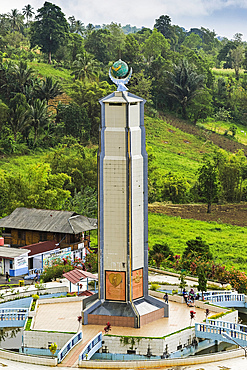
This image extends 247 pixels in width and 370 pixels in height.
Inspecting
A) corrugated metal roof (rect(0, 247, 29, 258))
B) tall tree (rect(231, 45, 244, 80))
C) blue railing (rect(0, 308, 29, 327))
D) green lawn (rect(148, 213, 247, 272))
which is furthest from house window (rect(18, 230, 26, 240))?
tall tree (rect(231, 45, 244, 80))

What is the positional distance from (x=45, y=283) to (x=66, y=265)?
7.87 feet

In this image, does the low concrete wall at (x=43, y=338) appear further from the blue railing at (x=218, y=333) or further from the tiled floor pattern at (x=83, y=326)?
the blue railing at (x=218, y=333)

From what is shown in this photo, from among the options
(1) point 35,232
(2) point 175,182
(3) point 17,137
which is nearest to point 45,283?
(1) point 35,232

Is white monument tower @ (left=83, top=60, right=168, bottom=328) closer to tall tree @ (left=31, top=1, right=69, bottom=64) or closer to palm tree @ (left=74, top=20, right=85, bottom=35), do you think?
tall tree @ (left=31, top=1, right=69, bottom=64)

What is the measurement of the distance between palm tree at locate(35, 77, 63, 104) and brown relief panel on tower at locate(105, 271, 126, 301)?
51.2 m

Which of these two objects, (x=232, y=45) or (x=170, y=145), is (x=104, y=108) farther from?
(x=232, y=45)

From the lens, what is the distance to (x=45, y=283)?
126 feet

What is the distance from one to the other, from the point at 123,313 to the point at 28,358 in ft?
16.3

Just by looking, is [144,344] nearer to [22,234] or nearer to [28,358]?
[28,358]

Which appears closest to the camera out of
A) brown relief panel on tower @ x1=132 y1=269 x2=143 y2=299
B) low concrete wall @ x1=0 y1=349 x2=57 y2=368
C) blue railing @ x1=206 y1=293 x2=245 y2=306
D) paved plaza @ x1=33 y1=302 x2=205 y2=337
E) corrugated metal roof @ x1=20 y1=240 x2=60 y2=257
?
low concrete wall @ x1=0 y1=349 x2=57 y2=368

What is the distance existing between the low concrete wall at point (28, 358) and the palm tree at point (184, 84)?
6551 cm

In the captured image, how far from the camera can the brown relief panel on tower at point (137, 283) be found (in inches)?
1216

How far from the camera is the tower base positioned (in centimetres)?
3023

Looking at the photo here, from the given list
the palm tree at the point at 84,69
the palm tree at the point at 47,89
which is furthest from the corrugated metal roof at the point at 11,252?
the palm tree at the point at 84,69
